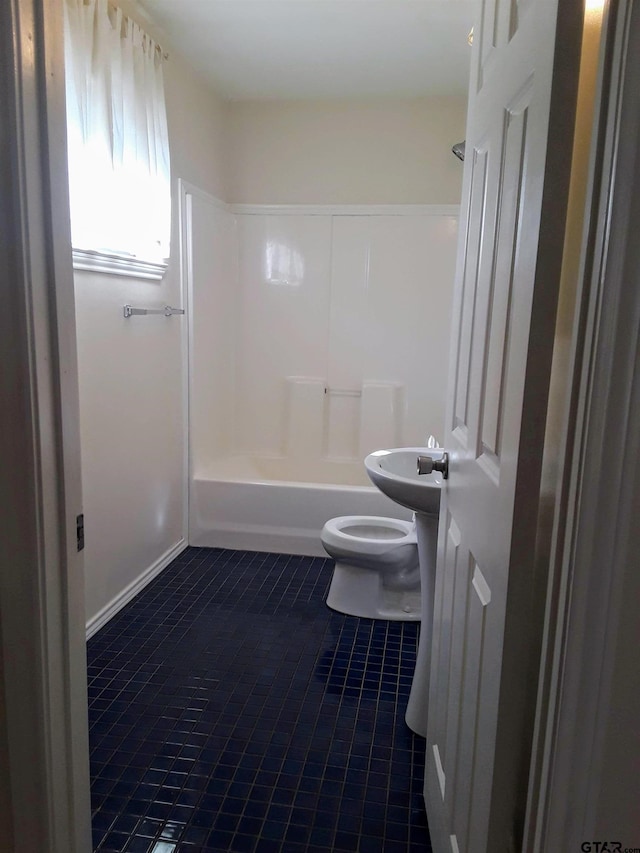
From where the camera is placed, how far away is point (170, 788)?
5.84 feet

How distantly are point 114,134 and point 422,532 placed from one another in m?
1.85

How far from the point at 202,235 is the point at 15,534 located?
109 inches

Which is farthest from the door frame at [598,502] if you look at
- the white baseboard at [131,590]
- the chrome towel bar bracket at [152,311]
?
the chrome towel bar bracket at [152,311]

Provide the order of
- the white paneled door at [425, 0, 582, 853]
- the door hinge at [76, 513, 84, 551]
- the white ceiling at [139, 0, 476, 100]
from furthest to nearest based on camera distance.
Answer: the white ceiling at [139, 0, 476, 100], the door hinge at [76, 513, 84, 551], the white paneled door at [425, 0, 582, 853]

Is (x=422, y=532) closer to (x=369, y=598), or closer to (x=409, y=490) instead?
(x=409, y=490)

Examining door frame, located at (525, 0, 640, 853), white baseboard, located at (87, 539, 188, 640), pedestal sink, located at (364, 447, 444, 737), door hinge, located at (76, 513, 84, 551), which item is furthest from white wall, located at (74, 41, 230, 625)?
door frame, located at (525, 0, 640, 853)

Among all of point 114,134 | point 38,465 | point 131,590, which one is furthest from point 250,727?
point 114,134

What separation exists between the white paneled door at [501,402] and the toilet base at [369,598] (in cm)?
130

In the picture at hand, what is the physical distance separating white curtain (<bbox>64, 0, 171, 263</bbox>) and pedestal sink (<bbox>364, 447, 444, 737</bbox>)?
1349 millimetres

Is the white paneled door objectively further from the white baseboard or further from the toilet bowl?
the white baseboard

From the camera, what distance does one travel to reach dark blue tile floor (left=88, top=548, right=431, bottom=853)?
1657 millimetres

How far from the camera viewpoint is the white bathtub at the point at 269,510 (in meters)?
3.48

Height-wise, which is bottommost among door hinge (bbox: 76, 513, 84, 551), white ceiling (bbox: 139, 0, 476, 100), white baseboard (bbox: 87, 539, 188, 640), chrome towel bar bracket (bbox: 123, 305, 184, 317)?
white baseboard (bbox: 87, 539, 188, 640)

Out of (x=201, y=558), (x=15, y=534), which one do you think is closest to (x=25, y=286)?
(x=15, y=534)
